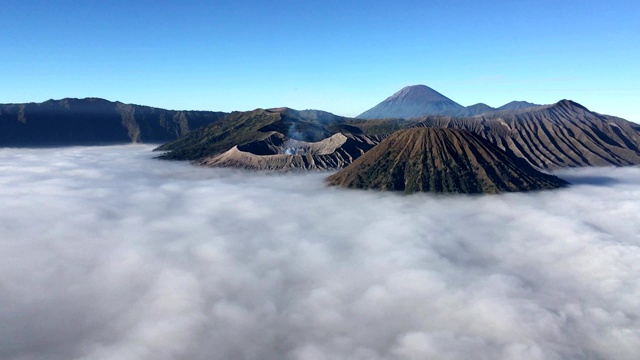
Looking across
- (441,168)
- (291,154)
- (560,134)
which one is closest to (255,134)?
(291,154)

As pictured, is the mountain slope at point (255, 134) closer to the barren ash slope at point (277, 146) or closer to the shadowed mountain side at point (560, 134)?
the barren ash slope at point (277, 146)

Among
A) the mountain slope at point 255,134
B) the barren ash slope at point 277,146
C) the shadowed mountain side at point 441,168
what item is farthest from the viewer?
the mountain slope at point 255,134

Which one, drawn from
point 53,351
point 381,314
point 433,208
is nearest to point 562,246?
point 433,208

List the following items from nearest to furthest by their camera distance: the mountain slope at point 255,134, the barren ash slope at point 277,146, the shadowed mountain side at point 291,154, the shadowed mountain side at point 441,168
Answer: the shadowed mountain side at point 441,168, the shadowed mountain side at point 291,154, the barren ash slope at point 277,146, the mountain slope at point 255,134

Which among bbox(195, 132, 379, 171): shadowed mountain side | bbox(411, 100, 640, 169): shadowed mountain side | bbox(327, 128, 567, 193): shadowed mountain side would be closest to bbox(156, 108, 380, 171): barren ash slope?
bbox(195, 132, 379, 171): shadowed mountain side

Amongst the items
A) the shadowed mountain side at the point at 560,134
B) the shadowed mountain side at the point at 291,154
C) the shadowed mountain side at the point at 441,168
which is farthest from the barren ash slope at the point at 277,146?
the shadowed mountain side at the point at 560,134

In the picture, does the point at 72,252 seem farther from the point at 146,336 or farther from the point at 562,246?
the point at 562,246
